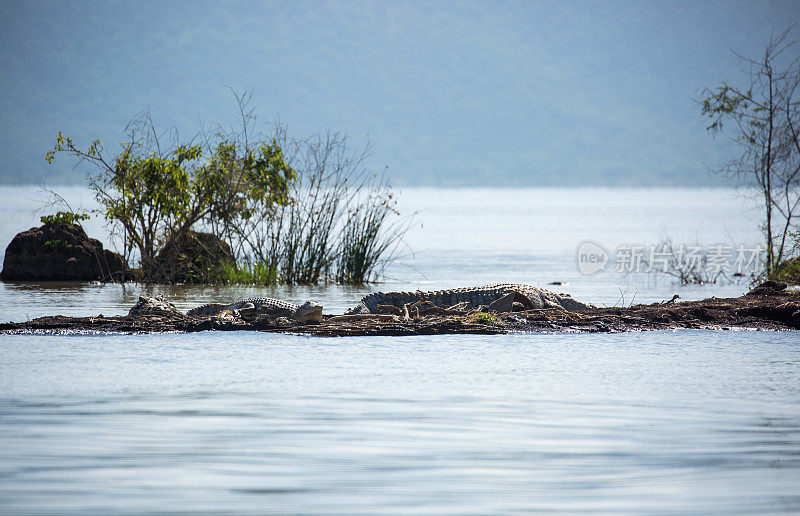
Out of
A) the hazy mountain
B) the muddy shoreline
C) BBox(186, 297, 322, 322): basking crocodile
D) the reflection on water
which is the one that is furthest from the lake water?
the hazy mountain

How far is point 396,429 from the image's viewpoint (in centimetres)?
364

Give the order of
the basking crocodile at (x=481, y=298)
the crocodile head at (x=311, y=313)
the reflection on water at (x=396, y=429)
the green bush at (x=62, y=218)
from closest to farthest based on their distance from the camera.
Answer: the reflection on water at (x=396, y=429) < the crocodile head at (x=311, y=313) < the basking crocodile at (x=481, y=298) < the green bush at (x=62, y=218)

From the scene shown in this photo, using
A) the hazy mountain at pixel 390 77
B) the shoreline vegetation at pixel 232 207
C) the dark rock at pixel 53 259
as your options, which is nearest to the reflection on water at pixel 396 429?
the shoreline vegetation at pixel 232 207

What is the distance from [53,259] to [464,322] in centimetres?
787

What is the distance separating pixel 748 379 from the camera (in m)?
4.78

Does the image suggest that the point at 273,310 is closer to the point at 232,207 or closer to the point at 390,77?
the point at 232,207

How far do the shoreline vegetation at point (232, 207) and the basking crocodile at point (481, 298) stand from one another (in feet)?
12.7

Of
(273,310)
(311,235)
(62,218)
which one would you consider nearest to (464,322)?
(273,310)

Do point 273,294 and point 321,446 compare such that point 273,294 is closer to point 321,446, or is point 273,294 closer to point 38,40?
point 321,446

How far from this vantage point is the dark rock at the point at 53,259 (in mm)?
12242

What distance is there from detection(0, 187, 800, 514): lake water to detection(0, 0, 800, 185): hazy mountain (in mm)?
88947

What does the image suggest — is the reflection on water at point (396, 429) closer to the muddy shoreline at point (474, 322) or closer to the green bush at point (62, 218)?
the muddy shoreline at point (474, 322)

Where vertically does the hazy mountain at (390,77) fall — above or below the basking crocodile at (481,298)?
above

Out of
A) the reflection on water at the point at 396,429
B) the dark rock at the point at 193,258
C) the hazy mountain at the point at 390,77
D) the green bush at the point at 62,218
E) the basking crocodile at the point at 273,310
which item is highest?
the hazy mountain at the point at 390,77
